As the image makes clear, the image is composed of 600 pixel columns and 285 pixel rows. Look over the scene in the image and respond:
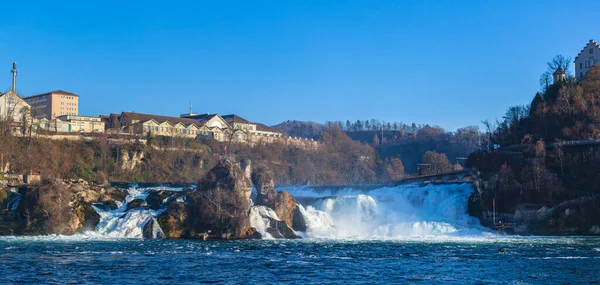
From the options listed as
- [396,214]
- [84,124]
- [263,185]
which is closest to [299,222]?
[263,185]

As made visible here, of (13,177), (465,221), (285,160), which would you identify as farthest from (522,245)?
(285,160)

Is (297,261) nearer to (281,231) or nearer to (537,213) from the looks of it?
(281,231)

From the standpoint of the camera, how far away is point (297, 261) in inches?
1572

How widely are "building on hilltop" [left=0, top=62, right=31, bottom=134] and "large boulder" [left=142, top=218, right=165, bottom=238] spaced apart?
124ft

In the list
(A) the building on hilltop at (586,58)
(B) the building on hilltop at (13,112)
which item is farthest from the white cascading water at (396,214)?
(B) the building on hilltop at (13,112)

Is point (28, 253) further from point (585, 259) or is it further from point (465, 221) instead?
point (465, 221)

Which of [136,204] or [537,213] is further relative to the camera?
[136,204]

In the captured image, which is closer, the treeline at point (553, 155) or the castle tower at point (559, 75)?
the treeline at point (553, 155)

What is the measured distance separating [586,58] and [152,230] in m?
61.5

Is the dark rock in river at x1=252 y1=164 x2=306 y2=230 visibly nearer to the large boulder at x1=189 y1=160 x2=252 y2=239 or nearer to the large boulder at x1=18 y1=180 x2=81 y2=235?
the large boulder at x1=189 y1=160 x2=252 y2=239

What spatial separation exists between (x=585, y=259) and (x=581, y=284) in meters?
9.54

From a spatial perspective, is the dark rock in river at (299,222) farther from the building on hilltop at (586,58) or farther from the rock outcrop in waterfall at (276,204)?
the building on hilltop at (586,58)

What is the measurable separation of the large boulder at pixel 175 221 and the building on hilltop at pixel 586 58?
183ft

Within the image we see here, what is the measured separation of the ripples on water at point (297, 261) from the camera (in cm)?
3288
